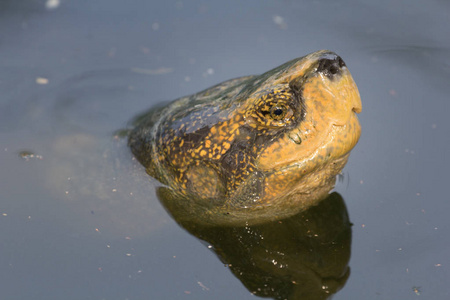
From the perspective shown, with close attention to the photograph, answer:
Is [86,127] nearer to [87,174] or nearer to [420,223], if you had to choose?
[87,174]

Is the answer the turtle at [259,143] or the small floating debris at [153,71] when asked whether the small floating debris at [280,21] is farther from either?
the turtle at [259,143]

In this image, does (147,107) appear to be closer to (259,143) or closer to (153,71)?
(153,71)

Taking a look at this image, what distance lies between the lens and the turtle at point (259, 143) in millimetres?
2939

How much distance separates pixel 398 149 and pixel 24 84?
291 cm

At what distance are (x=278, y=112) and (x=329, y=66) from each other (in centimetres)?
35

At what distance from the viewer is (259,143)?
3041mm

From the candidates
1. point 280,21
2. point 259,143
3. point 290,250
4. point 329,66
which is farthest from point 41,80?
point 329,66

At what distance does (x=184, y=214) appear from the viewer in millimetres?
3547

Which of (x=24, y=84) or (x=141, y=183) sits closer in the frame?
(x=141, y=183)

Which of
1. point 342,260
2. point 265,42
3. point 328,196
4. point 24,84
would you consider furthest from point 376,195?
point 24,84

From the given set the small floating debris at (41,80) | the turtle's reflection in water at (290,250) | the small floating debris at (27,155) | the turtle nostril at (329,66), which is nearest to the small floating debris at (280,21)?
the turtle's reflection in water at (290,250)

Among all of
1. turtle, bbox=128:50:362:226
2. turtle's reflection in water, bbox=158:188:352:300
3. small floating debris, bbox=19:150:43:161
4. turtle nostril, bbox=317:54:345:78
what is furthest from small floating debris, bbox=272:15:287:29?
small floating debris, bbox=19:150:43:161

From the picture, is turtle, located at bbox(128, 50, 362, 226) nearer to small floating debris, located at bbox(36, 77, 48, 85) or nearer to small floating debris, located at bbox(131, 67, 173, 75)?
small floating debris, located at bbox(131, 67, 173, 75)

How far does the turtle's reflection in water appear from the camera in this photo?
313 cm
